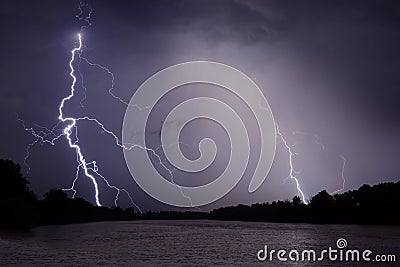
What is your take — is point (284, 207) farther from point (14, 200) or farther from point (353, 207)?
point (14, 200)

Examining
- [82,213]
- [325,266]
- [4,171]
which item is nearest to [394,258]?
[325,266]

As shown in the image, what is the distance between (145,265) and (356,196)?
98.9 m

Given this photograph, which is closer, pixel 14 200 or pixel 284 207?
pixel 14 200

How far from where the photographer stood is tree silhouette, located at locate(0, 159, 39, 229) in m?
71.3

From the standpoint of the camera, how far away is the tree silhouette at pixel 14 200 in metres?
71.3

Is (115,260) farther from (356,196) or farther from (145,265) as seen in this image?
(356,196)

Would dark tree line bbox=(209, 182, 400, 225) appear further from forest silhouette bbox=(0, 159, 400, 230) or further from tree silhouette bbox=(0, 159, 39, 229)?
tree silhouette bbox=(0, 159, 39, 229)

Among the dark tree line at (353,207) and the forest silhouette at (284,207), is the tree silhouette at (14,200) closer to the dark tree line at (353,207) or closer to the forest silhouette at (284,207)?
the forest silhouette at (284,207)

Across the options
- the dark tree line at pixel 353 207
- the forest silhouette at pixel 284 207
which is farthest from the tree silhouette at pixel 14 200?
the dark tree line at pixel 353 207

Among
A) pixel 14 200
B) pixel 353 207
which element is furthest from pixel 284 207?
pixel 14 200

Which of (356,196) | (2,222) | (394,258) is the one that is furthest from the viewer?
(356,196)

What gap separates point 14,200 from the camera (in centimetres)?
7219

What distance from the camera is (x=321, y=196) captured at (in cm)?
13025

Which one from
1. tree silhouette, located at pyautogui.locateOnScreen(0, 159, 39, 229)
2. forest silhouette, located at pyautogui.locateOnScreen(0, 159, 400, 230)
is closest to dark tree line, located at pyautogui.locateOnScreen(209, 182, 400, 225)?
forest silhouette, located at pyautogui.locateOnScreen(0, 159, 400, 230)
